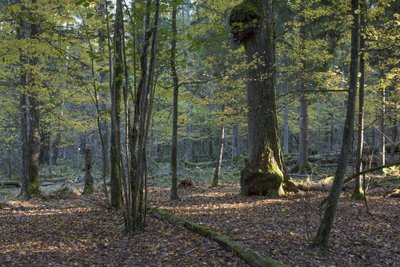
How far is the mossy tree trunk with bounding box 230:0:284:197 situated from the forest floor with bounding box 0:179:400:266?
739 mm

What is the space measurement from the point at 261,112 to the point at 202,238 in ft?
15.8

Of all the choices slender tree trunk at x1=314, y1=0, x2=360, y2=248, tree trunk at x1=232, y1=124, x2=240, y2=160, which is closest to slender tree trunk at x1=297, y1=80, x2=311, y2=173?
tree trunk at x1=232, y1=124, x2=240, y2=160

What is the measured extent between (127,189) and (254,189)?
4.45m

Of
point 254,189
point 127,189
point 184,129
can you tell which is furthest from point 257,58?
point 184,129

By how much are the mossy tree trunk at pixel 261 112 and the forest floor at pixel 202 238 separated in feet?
2.42

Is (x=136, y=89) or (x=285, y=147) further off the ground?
(x=136, y=89)

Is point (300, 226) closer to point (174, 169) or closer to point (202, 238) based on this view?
point (202, 238)

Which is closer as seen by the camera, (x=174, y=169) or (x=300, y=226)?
(x=300, y=226)

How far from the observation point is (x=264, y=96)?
9.32 m

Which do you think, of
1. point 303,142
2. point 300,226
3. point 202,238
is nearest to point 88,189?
point 202,238

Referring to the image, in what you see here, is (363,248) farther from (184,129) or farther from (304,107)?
(184,129)

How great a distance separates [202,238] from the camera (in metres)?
5.32

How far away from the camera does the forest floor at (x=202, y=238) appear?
14.9ft

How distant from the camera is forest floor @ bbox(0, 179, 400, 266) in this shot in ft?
14.9
